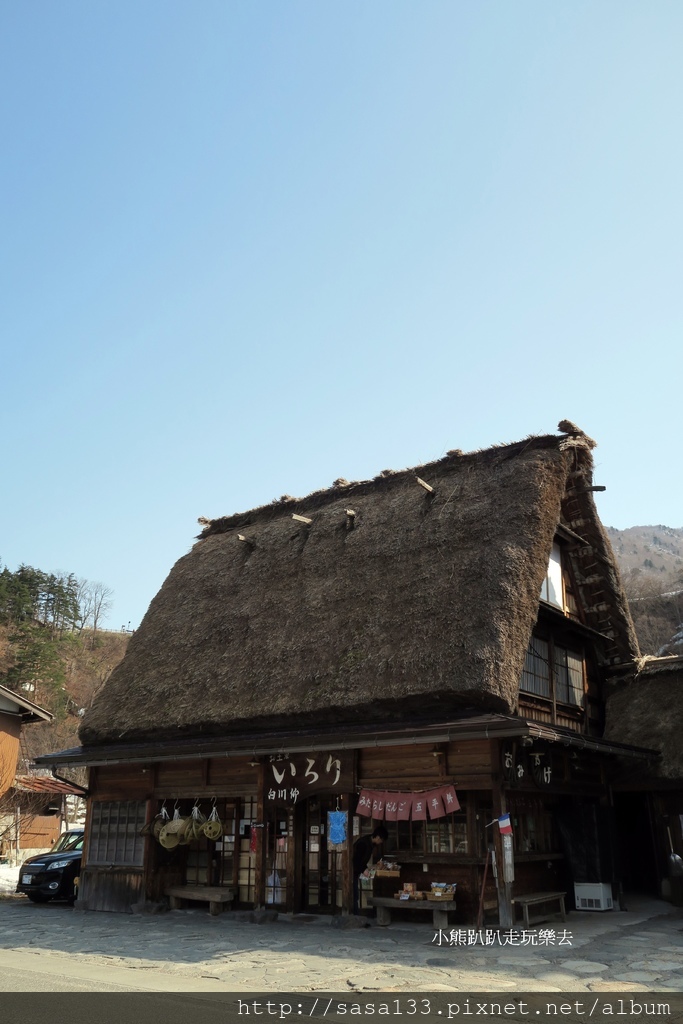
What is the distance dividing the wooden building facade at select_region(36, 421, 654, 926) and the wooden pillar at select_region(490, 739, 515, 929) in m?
0.04

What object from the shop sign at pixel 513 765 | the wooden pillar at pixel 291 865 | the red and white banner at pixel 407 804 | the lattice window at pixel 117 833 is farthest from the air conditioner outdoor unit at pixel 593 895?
the lattice window at pixel 117 833

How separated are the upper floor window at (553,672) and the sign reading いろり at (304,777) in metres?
3.60

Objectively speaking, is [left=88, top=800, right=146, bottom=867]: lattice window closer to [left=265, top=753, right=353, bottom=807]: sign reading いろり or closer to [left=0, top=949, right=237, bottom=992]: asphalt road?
[left=265, top=753, right=353, bottom=807]: sign reading いろり

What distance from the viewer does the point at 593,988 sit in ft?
25.4

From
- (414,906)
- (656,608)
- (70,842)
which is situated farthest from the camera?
(656,608)

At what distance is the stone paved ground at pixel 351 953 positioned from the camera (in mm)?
8062

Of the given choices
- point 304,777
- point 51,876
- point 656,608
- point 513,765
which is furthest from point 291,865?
point 656,608

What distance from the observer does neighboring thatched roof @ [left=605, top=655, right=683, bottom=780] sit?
50.2ft

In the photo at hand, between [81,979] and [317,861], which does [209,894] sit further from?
[81,979]

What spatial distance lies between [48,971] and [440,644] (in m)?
6.96

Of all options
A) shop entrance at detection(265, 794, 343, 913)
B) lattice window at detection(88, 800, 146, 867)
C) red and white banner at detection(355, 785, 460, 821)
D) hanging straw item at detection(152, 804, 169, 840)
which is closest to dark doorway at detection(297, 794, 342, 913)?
shop entrance at detection(265, 794, 343, 913)

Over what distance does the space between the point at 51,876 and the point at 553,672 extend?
38.5 ft

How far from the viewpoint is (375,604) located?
14.4 m
